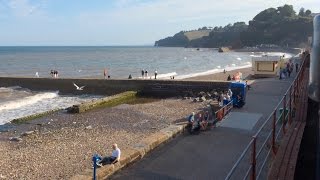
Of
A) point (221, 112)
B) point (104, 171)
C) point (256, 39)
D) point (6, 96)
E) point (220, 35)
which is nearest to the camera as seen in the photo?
point (104, 171)

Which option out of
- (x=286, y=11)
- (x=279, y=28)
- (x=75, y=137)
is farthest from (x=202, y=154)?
(x=286, y=11)

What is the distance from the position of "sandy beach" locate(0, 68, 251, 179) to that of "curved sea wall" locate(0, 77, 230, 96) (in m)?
4.97

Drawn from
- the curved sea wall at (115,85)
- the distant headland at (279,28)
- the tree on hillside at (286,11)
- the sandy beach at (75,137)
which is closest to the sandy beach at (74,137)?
the sandy beach at (75,137)

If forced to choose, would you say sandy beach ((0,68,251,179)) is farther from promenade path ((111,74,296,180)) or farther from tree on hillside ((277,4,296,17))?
tree on hillside ((277,4,296,17))

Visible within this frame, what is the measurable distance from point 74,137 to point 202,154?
766 cm

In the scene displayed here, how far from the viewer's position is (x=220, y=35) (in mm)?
199875

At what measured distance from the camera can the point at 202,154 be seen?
11648 mm

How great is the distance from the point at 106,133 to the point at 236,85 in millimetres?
6788

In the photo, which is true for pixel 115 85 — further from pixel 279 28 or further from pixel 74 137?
pixel 279 28

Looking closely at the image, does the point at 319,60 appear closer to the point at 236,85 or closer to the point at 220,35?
the point at 236,85

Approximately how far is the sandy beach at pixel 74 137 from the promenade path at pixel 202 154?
9.11 feet

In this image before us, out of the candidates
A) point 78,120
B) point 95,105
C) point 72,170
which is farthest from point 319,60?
point 95,105

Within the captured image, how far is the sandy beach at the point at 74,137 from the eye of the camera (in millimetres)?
13076

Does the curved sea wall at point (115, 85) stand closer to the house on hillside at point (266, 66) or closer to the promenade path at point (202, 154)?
the house on hillside at point (266, 66)
